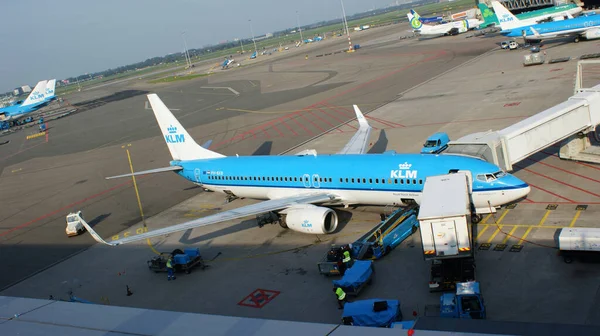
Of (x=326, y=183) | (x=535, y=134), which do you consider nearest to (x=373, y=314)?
(x=326, y=183)

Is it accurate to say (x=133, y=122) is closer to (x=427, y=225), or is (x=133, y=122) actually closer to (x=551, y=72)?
(x=551, y=72)

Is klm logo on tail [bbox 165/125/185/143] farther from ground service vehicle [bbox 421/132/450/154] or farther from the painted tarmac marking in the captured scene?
ground service vehicle [bbox 421/132/450/154]

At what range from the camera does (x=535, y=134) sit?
31.6 metres

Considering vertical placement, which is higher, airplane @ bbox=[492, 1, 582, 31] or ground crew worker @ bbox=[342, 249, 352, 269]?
airplane @ bbox=[492, 1, 582, 31]

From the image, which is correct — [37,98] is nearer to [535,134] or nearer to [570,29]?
[570,29]

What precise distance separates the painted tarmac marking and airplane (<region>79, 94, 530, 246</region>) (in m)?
5.57

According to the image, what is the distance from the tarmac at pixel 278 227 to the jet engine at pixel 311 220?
92 centimetres

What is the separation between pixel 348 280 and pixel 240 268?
770 cm

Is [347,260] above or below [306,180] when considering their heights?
below

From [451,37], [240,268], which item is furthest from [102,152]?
[451,37]

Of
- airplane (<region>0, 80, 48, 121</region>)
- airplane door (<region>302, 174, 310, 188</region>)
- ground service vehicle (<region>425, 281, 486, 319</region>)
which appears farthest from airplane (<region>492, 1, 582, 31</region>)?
airplane (<region>0, 80, 48, 121</region>)

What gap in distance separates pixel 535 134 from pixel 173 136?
25.9 m

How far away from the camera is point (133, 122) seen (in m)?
94.8

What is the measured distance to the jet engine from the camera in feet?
98.9
